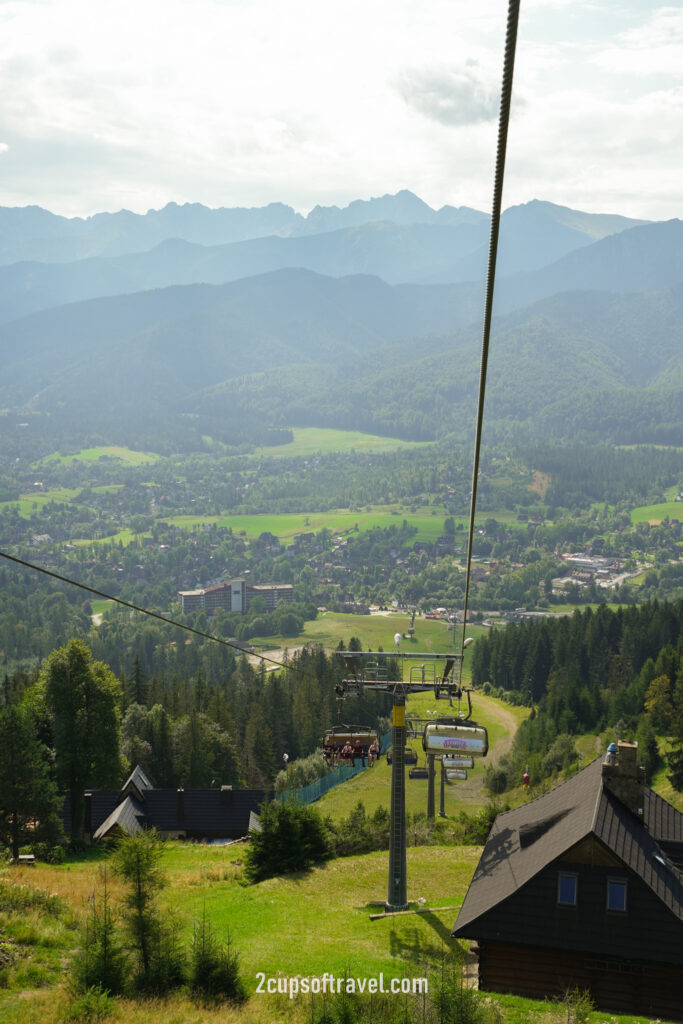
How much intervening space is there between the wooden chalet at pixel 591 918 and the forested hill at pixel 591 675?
28.5 metres

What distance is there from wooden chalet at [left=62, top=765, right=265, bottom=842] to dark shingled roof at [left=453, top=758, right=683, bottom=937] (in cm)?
2576

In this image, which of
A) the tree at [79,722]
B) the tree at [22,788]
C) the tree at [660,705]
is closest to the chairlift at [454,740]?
the tree at [22,788]

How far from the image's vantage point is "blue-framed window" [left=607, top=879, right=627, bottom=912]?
67.2 ft

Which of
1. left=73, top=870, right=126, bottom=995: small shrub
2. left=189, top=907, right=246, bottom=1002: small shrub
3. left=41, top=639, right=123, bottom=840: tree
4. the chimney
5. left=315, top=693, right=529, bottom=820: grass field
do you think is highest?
the chimney

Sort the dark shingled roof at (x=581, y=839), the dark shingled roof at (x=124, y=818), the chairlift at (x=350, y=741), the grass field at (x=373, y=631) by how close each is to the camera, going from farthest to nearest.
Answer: the grass field at (x=373, y=631) < the dark shingled roof at (x=124, y=818) < the chairlift at (x=350, y=741) < the dark shingled roof at (x=581, y=839)

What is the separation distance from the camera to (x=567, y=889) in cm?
2089

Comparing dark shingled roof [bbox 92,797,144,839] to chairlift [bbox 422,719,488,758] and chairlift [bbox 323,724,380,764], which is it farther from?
chairlift [bbox 422,719,488,758]

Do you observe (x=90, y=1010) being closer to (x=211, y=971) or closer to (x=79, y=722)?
(x=211, y=971)

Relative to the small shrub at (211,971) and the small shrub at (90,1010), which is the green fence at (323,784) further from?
the small shrub at (90,1010)

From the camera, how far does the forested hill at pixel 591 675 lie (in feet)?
204

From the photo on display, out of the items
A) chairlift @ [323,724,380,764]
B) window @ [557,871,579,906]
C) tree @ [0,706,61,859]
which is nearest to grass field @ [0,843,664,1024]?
tree @ [0,706,61,859]

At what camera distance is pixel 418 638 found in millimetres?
149875

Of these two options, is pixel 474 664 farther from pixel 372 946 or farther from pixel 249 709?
pixel 372 946

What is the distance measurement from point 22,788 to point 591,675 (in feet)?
218
